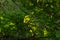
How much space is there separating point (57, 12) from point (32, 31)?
543 millimetres

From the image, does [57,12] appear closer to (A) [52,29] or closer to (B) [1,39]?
(A) [52,29]

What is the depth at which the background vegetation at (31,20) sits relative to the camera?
2.91m

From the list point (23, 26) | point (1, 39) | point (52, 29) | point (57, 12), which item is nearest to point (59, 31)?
point (52, 29)

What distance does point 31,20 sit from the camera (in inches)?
115

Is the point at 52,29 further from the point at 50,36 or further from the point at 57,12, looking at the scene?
the point at 57,12

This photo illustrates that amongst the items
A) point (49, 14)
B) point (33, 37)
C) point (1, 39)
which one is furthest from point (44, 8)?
point (1, 39)

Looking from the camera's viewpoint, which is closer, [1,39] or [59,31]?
[59,31]

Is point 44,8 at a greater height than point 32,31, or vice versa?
point 44,8

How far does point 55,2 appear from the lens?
117 inches

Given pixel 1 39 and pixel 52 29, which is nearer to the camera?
pixel 52 29

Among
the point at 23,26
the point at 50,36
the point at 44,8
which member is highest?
the point at 44,8

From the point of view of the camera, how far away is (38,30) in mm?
2945

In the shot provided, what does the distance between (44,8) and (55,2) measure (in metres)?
0.23

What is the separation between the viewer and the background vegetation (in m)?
2.91
